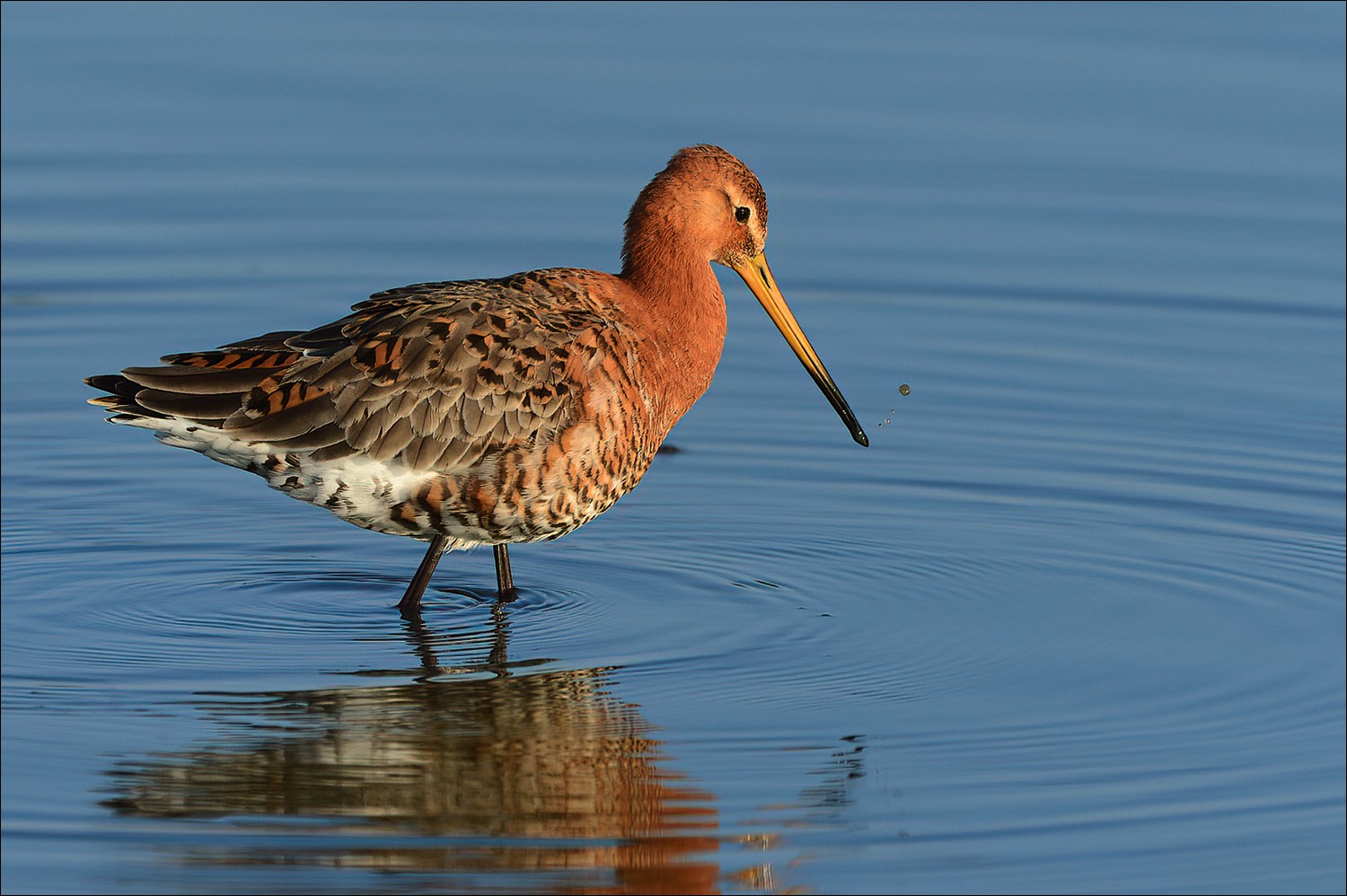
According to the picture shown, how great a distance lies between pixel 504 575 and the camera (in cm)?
1087

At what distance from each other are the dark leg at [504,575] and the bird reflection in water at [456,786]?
0.98m

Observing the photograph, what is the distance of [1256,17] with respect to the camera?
1866 centimetres

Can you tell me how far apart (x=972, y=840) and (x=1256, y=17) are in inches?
474

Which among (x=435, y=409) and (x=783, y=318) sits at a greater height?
(x=783, y=318)

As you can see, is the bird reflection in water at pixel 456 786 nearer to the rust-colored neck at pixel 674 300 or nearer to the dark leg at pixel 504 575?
the dark leg at pixel 504 575

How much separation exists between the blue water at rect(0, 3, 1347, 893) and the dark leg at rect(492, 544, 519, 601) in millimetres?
102

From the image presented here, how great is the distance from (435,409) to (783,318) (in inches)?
79.1

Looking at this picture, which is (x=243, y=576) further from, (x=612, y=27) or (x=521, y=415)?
(x=612, y=27)

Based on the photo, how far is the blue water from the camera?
8.32 metres

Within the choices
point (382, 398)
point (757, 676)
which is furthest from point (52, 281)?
point (757, 676)

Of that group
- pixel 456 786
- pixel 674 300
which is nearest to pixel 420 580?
pixel 674 300

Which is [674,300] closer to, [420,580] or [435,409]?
[435,409]

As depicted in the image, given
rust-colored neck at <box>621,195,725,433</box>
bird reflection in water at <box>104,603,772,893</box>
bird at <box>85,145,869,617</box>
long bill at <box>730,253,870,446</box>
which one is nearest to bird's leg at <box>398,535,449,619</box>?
bird at <box>85,145,869,617</box>

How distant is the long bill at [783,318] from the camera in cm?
1120
